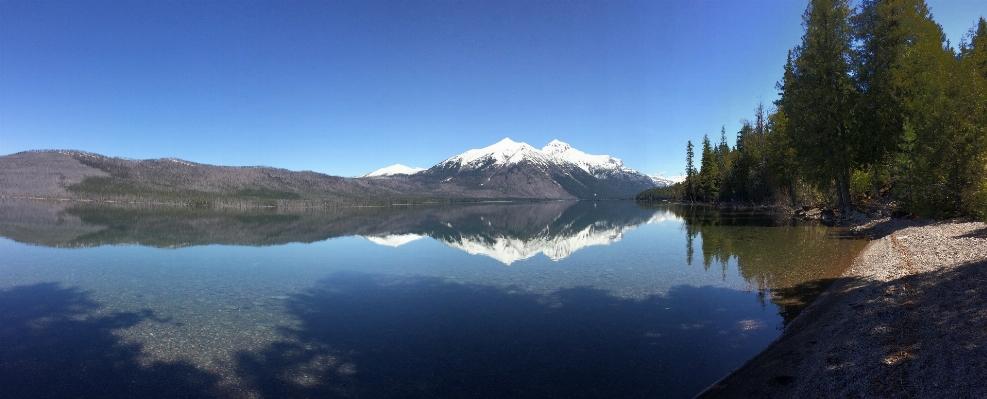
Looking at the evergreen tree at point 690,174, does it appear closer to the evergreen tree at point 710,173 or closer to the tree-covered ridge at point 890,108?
the evergreen tree at point 710,173

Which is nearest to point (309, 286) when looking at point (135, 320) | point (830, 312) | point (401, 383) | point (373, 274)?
point (373, 274)

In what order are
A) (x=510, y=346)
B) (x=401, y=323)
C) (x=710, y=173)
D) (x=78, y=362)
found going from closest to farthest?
(x=78, y=362)
(x=510, y=346)
(x=401, y=323)
(x=710, y=173)

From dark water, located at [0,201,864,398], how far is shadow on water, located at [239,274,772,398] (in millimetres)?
62

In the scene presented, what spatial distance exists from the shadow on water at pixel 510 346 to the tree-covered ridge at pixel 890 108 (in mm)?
18766

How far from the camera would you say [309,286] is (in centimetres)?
2128

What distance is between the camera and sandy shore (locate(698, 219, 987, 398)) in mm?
6984

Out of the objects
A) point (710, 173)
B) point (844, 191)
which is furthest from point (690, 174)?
point (844, 191)

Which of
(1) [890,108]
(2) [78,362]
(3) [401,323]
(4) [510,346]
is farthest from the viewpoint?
(1) [890,108]

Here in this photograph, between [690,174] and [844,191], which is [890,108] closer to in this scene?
[844,191]

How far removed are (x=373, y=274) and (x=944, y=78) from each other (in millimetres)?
35316

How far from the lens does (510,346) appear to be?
12.4m

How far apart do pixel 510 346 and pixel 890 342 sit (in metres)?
8.30

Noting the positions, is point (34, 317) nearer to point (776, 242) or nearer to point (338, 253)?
point (338, 253)

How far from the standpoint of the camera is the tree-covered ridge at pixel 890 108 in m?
24.9
